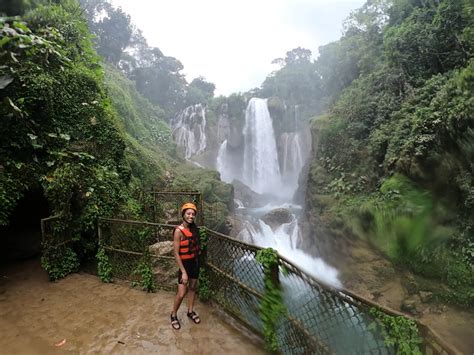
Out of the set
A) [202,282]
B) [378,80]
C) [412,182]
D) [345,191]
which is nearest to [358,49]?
[378,80]

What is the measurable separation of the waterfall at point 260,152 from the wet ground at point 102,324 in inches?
1049

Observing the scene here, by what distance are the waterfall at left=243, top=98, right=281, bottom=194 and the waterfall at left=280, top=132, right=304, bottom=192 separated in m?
0.87

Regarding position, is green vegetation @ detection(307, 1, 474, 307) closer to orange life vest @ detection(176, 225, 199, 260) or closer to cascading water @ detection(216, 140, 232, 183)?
orange life vest @ detection(176, 225, 199, 260)

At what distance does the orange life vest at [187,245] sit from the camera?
4402 mm

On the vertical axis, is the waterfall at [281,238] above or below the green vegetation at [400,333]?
below

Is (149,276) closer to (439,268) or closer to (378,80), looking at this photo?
(439,268)

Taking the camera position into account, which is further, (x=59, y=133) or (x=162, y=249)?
(x=59, y=133)

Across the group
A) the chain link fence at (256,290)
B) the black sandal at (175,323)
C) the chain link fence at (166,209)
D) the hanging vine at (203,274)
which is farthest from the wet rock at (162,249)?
the chain link fence at (166,209)

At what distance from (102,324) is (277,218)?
15232mm

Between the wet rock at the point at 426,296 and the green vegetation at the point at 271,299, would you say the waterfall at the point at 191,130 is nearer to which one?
the wet rock at the point at 426,296

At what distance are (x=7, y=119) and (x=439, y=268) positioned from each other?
461 inches

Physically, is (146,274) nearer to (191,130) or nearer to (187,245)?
(187,245)

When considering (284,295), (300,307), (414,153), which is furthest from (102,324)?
(414,153)

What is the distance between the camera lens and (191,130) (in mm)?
34312
